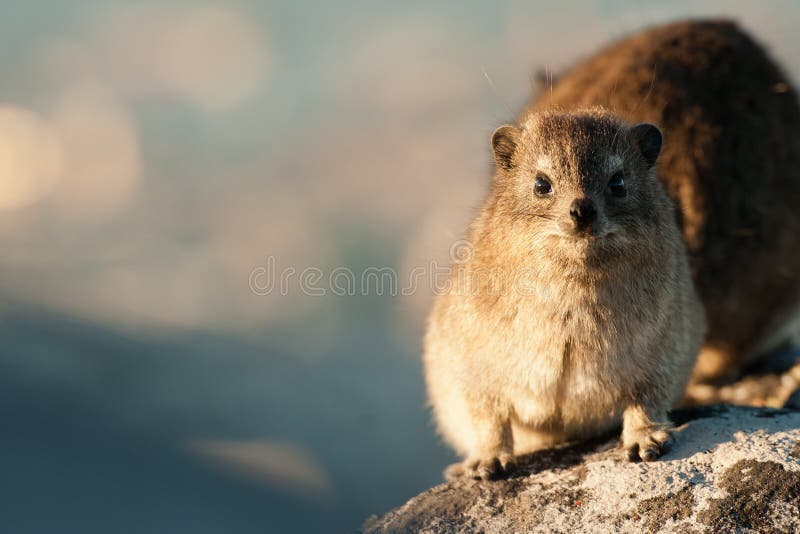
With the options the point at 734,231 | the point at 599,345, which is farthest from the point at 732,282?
the point at 599,345

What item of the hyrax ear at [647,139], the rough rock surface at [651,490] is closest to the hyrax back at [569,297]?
the hyrax ear at [647,139]

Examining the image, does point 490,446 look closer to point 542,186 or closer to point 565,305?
point 565,305

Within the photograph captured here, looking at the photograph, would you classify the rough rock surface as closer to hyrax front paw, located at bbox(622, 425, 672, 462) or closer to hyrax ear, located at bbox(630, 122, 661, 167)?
hyrax front paw, located at bbox(622, 425, 672, 462)

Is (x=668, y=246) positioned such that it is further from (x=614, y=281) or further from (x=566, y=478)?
(x=566, y=478)

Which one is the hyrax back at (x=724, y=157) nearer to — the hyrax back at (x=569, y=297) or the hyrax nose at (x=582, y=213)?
the hyrax back at (x=569, y=297)

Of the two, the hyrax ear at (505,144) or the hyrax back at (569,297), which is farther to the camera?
the hyrax ear at (505,144)

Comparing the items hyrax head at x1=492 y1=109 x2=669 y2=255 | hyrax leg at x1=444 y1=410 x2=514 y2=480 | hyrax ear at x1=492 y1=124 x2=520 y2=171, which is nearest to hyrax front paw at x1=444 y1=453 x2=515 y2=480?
hyrax leg at x1=444 y1=410 x2=514 y2=480
